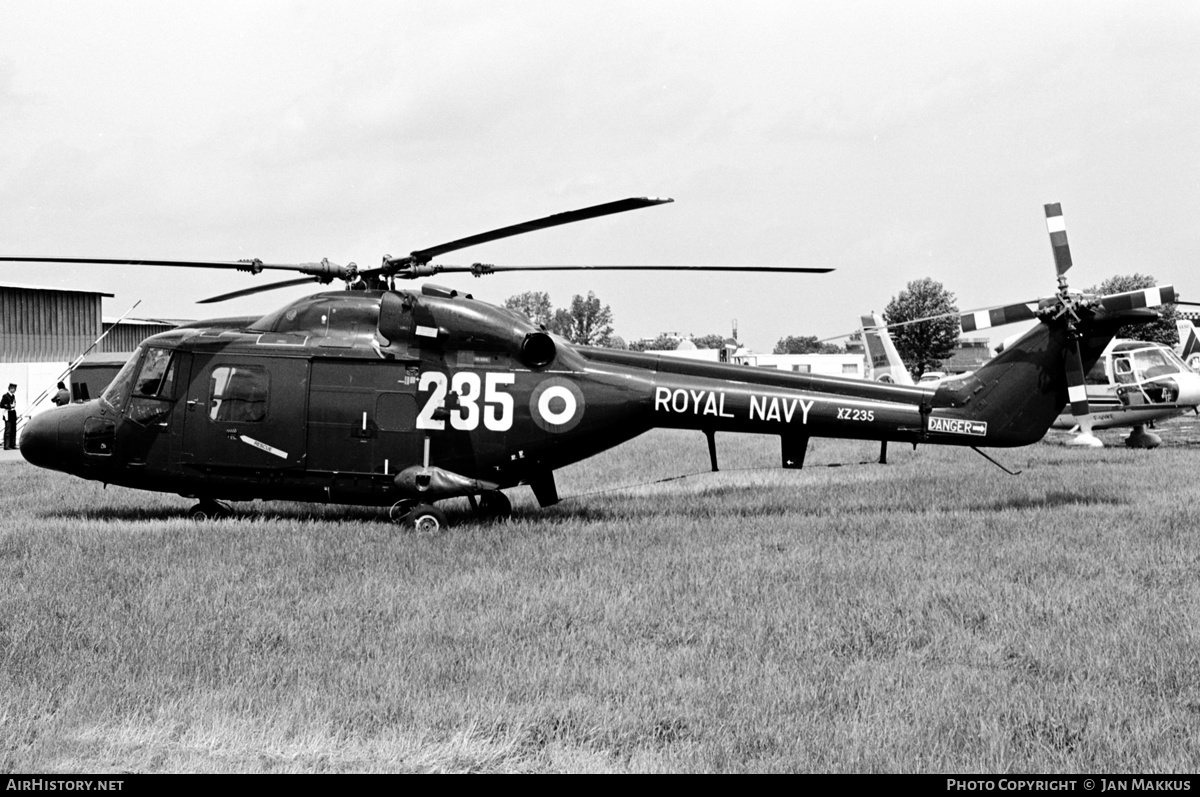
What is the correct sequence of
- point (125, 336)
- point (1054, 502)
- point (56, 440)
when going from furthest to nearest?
1. point (125, 336)
2. point (1054, 502)
3. point (56, 440)

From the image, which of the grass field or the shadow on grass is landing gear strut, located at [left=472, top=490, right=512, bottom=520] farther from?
the shadow on grass

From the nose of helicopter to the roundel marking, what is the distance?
546 cm

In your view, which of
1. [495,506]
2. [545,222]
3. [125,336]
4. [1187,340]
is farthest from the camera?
[125,336]

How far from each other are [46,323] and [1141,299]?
42.1m

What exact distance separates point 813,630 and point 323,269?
7.31 meters

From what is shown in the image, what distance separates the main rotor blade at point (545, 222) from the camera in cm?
909

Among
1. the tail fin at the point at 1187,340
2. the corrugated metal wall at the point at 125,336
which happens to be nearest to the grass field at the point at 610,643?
the tail fin at the point at 1187,340

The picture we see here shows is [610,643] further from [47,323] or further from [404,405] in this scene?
[47,323]

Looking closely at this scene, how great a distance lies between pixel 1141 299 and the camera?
11.9 meters

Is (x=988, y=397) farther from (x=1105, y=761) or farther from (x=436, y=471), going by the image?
(x=1105, y=761)

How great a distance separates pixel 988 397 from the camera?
12812mm

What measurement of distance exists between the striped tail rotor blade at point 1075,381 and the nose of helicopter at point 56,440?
11887 mm

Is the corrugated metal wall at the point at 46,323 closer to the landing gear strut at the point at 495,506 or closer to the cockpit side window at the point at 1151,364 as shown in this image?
the landing gear strut at the point at 495,506

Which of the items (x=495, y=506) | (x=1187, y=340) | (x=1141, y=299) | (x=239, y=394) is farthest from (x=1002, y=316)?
(x=1187, y=340)
